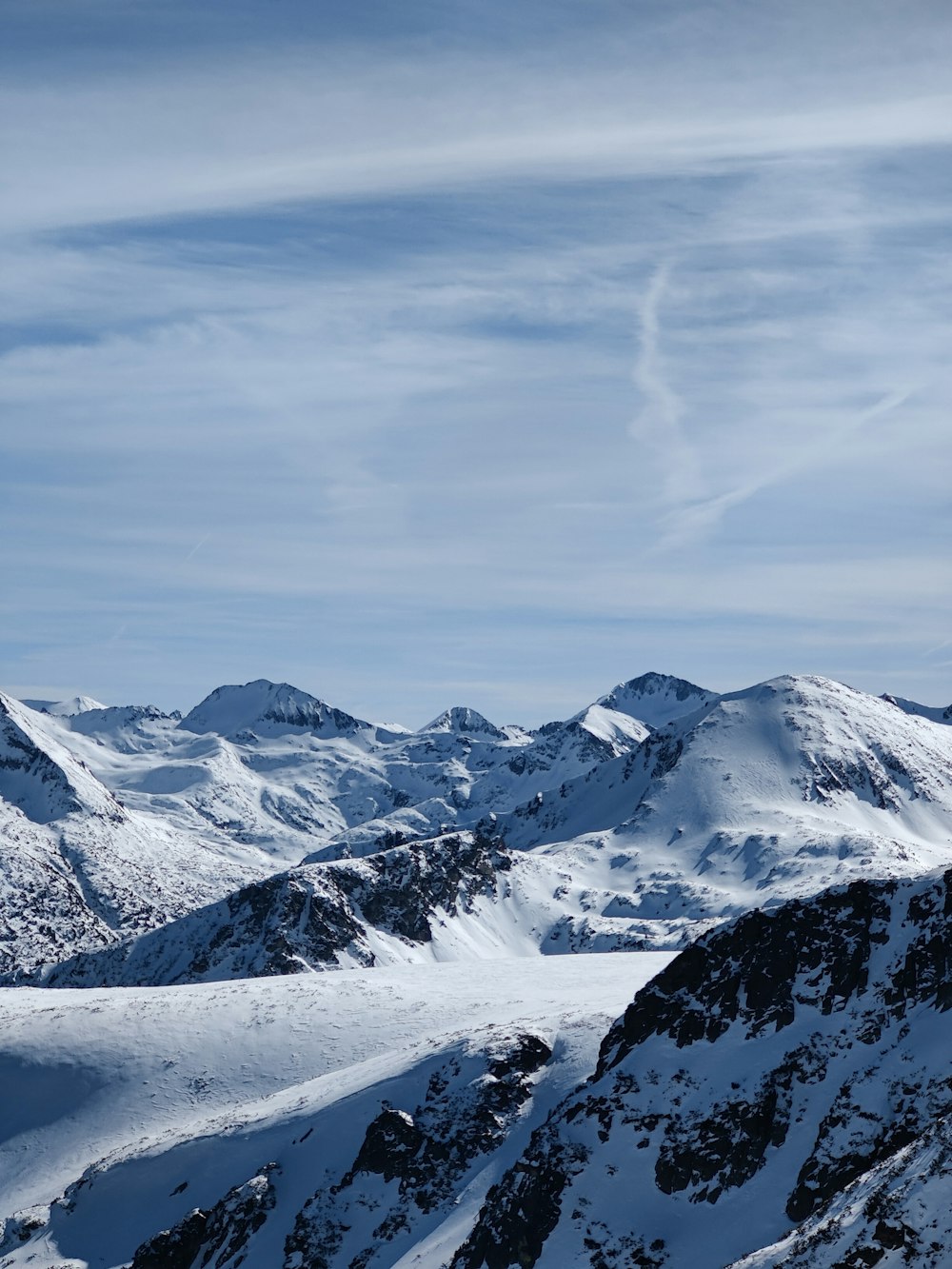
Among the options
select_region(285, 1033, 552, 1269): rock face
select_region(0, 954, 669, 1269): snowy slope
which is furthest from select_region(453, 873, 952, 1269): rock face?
select_region(0, 954, 669, 1269): snowy slope

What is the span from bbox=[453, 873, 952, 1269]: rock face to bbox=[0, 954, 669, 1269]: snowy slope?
869 centimetres

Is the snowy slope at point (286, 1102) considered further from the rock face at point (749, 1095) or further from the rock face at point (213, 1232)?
the rock face at point (749, 1095)

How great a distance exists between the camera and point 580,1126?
64.0 meters

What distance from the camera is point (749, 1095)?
→ 6116cm

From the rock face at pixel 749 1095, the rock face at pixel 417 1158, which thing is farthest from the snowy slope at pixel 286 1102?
the rock face at pixel 749 1095

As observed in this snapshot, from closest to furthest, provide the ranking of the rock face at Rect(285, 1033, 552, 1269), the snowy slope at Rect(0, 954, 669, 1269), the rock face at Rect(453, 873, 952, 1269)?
1. the rock face at Rect(453, 873, 952, 1269)
2. the rock face at Rect(285, 1033, 552, 1269)
3. the snowy slope at Rect(0, 954, 669, 1269)

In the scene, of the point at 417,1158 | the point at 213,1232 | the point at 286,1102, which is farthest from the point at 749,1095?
the point at 286,1102

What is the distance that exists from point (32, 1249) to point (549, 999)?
40092 mm

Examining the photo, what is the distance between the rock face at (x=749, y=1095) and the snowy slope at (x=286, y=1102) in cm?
869

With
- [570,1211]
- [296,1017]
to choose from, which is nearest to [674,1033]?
[570,1211]

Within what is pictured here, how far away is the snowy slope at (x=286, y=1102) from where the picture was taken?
236ft

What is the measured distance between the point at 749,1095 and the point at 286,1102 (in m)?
38.0

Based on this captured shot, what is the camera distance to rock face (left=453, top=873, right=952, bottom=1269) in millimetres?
55125

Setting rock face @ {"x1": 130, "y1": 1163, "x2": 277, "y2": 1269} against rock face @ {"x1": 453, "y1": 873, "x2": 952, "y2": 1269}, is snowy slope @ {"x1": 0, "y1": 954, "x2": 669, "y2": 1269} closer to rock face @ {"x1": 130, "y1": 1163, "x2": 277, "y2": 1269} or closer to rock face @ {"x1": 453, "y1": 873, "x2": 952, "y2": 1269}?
rock face @ {"x1": 130, "y1": 1163, "x2": 277, "y2": 1269}
